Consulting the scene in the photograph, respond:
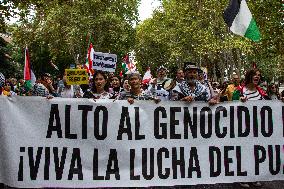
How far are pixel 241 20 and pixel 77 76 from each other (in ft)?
9.96

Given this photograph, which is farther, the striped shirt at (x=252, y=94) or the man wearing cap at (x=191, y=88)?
the striped shirt at (x=252, y=94)

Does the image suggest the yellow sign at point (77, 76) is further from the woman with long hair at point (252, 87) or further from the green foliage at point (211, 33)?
the green foliage at point (211, 33)

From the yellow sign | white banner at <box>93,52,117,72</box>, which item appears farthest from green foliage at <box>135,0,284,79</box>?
the yellow sign

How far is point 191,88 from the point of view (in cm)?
672

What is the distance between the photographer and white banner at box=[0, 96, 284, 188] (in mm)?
5871

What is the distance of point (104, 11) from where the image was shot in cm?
4472

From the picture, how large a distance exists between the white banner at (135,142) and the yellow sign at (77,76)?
2855 mm

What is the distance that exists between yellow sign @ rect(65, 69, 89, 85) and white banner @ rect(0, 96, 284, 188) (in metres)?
2.85

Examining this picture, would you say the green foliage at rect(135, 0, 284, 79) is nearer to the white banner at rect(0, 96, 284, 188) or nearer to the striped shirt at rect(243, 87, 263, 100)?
the striped shirt at rect(243, 87, 263, 100)

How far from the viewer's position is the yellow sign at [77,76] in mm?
8906

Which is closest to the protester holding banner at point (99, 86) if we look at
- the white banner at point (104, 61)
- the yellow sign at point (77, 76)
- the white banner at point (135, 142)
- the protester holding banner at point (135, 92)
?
the protester holding banner at point (135, 92)

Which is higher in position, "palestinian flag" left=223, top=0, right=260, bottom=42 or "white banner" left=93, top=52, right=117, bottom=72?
"palestinian flag" left=223, top=0, right=260, bottom=42

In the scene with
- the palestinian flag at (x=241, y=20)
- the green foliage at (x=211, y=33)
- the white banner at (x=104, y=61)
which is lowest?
the white banner at (x=104, y=61)

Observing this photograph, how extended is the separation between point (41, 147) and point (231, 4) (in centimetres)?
376
